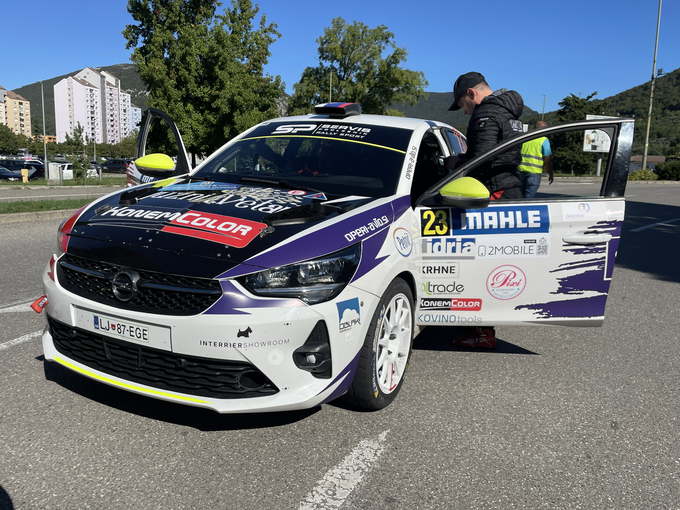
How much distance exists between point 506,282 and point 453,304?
14.0 inches

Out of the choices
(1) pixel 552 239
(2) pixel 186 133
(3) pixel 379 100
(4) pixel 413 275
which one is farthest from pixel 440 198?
(3) pixel 379 100

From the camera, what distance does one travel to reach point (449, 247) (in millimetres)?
3371

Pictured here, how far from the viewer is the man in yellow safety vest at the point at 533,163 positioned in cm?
712

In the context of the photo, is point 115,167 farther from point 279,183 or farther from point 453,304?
point 453,304

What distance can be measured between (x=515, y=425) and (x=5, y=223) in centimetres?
1018

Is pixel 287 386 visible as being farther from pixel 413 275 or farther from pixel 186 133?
pixel 186 133

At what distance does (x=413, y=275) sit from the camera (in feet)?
10.6

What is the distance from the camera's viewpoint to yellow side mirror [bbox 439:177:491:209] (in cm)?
312

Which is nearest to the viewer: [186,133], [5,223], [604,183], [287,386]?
[287,386]

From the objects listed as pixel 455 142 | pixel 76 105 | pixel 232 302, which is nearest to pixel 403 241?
pixel 232 302

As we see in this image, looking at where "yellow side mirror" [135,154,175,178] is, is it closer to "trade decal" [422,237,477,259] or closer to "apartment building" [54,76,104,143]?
"trade decal" [422,237,477,259]

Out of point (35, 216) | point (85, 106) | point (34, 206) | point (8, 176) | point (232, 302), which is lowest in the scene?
point (8, 176)

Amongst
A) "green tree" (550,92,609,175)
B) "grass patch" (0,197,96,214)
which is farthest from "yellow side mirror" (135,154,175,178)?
"green tree" (550,92,609,175)

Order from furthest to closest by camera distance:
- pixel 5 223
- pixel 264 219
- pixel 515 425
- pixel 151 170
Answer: pixel 5 223 → pixel 151 170 → pixel 515 425 → pixel 264 219
